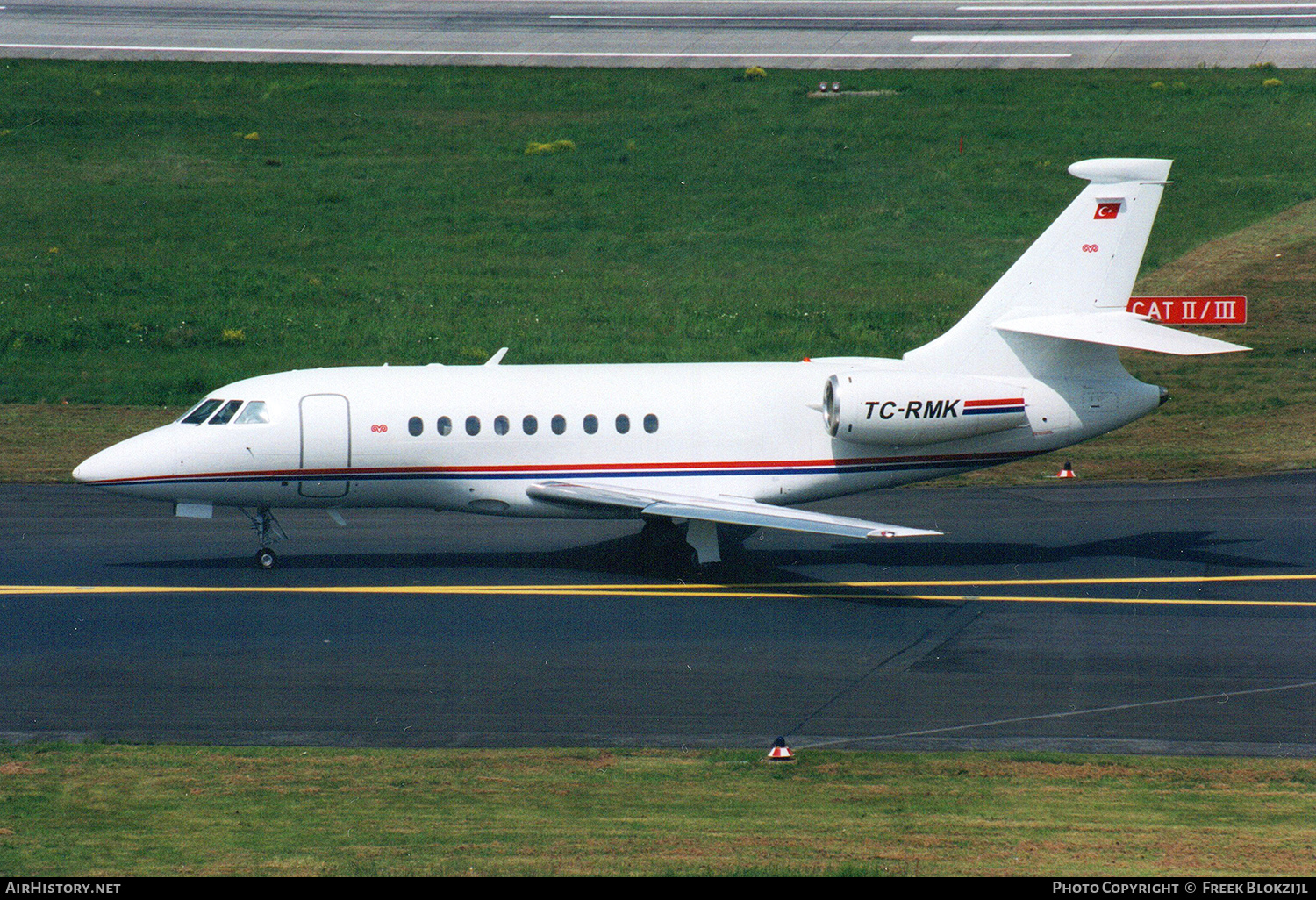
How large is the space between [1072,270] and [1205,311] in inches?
759

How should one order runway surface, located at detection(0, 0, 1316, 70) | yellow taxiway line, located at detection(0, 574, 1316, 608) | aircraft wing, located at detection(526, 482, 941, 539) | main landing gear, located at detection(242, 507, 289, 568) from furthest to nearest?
runway surface, located at detection(0, 0, 1316, 70) → main landing gear, located at detection(242, 507, 289, 568) → yellow taxiway line, located at detection(0, 574, 1316, 608) → aircraft wing, located at detection(526, 482, 941, 539)

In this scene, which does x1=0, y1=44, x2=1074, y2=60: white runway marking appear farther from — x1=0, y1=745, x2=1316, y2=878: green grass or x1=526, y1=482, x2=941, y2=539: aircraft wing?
x1=0, y1=745, x2=1316, y2=878: green grass

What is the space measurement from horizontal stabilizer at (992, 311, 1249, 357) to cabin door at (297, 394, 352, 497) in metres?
10.6

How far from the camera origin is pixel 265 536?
83.0 ft

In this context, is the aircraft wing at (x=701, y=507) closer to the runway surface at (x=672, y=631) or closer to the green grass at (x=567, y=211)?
the runway surface at (x=672, y=631)

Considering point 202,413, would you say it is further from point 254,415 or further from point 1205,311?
point 1205,311

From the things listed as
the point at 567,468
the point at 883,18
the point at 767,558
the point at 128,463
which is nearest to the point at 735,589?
the point at 767,558

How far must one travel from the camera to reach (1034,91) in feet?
188

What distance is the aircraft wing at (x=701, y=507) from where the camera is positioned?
22.5 m

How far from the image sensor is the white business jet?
24281 mm

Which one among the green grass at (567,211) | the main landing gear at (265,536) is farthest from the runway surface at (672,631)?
the green grass at (567,211)

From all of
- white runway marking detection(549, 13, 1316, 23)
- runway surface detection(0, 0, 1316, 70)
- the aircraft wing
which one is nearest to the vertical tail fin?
the aircraft wing

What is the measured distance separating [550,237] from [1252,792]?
37750 millimetres

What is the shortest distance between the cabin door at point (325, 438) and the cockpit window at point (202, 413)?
1465mm
